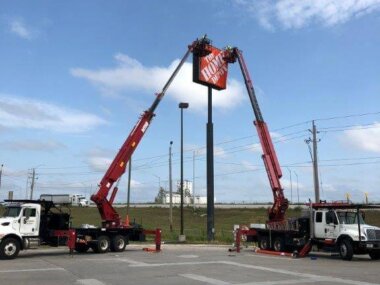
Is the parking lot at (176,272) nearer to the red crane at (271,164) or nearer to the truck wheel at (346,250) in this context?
the truck wheel at (346,250)

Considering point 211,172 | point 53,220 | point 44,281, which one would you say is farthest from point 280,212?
point 44,281

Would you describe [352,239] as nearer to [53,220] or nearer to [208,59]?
[53,220]

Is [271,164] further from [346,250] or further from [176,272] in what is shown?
[176,272]

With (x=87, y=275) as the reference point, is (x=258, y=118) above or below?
above

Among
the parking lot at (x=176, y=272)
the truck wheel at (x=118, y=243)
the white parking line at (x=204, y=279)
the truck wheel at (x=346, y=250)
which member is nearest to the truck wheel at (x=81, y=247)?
the truck wheel at (x=118, y=243)

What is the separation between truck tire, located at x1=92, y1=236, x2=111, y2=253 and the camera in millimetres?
26531

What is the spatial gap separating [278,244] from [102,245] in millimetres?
9378

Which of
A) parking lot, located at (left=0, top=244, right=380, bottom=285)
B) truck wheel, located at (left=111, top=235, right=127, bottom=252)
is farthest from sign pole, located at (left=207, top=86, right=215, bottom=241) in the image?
parking lot, located at (left=0, top=244, right=380, bottom=285)

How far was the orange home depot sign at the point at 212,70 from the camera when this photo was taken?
122ft

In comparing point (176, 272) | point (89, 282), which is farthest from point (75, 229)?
point (89, 282)

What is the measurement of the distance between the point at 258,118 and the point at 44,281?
20090 mm

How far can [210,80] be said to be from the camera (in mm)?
38188

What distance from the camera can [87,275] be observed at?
16.2 m

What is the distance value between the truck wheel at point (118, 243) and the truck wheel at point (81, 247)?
4.32ft
